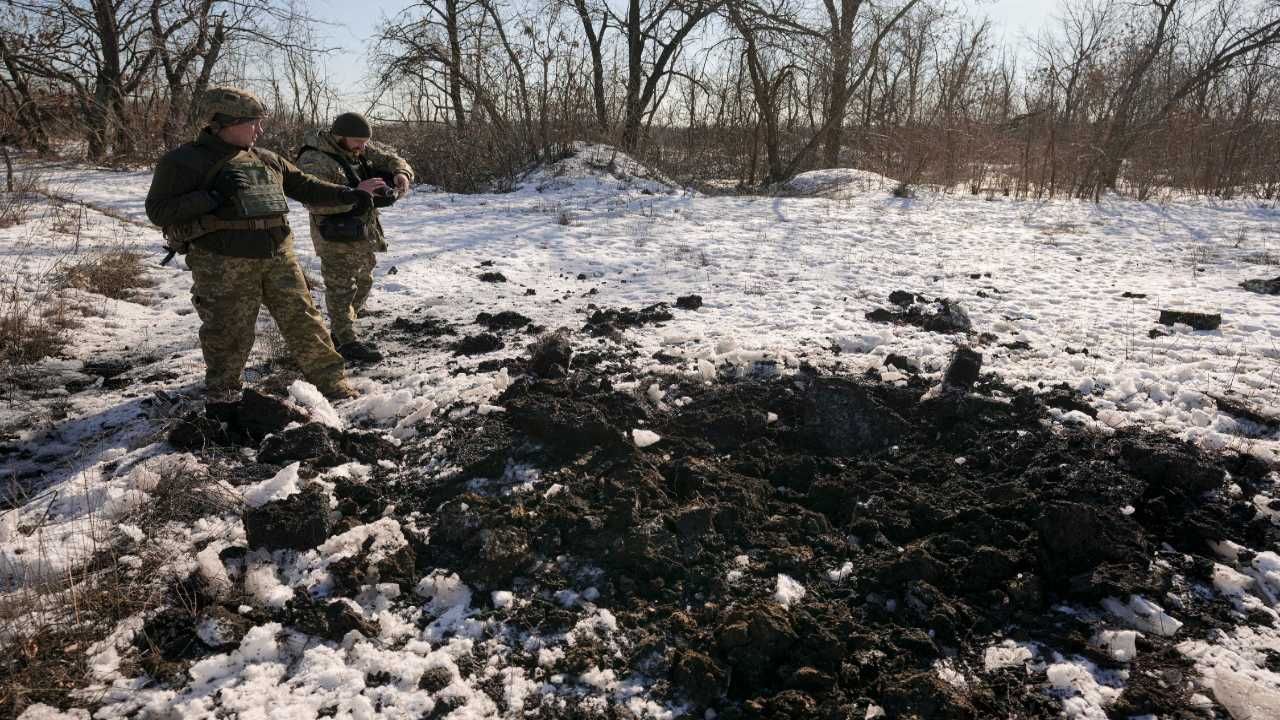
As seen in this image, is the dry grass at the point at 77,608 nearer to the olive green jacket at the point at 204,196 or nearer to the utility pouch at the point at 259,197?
the olive green jacket at the point at 204,196

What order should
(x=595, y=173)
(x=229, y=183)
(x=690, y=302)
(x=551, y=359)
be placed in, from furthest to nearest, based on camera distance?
(x=595, y=173) < (x=690, y=302) < (x=551, y=359) < (x=229, y=183)

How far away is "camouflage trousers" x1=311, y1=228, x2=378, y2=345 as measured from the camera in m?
4.68

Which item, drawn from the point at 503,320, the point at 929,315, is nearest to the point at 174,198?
the point at 503,320

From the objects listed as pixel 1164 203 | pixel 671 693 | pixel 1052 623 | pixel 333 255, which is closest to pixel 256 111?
pixel 333 255

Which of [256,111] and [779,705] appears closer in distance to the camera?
[779,705]

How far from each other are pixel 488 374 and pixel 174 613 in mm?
2171

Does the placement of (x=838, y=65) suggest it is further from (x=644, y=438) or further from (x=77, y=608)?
(x=77, y=608)

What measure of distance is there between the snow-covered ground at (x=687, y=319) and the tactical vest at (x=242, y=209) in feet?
3.07

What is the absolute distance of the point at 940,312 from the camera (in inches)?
199

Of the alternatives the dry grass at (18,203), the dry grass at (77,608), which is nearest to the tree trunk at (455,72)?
the dry grass at (18,203)

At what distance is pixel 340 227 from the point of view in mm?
4484

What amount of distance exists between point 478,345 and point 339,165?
5.18ft

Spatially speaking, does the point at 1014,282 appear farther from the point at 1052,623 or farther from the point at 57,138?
the point at 57,138

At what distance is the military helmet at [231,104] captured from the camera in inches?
127
